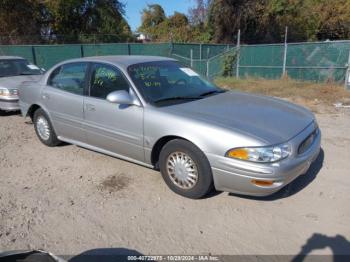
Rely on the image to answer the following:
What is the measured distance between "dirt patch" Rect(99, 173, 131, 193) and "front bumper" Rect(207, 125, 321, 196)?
127cm

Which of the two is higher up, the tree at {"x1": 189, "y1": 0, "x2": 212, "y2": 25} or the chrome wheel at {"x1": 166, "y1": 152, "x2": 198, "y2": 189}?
the tree at {"x1": 189, "y1": 0, "x2": 212, "y2": 25}

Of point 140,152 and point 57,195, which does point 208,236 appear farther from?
point 57,195

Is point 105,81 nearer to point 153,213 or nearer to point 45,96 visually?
point 45,96

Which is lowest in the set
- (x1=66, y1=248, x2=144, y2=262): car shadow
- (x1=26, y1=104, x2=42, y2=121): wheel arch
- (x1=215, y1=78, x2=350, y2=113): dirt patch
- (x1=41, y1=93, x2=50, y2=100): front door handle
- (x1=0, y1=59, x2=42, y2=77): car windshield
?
(x1=66, y1=248, x2=144, y2=262): car shadow

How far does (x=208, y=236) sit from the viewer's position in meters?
3.05

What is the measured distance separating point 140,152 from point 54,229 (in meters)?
1.31

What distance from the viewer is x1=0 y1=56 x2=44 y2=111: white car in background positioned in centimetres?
752

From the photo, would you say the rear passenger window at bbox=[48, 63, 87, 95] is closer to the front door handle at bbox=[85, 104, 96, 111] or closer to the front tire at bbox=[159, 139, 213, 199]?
the front door handle at bbox=[85, 104, 96, 111]

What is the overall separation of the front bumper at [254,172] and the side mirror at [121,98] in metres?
1.22

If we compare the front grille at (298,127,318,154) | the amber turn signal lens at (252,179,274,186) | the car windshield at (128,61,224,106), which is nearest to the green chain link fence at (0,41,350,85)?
the car windshield at (128,61,224,106)

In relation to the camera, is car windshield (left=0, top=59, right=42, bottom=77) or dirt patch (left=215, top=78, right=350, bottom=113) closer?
car windshield (left=0, top=59, right=42, bottom=77)

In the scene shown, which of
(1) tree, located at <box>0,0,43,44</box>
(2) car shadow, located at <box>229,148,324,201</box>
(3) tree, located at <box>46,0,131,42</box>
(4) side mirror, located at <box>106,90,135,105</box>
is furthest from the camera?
(3) tree, located at <box>46,0,131,42</box>

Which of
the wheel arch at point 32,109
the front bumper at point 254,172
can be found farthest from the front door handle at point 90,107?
the front bumper at point 254,172

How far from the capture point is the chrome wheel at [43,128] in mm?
5390
